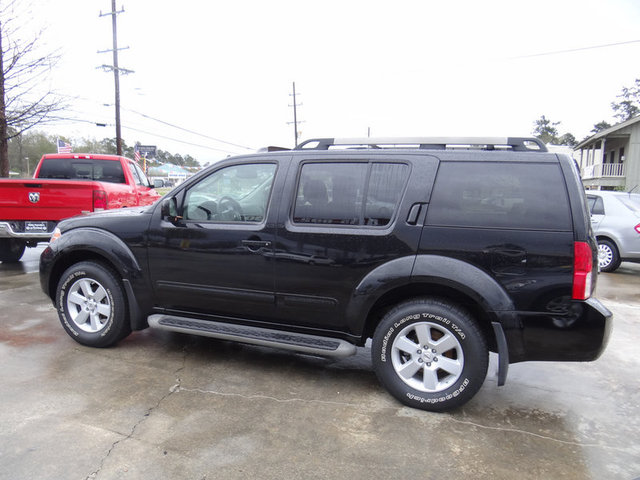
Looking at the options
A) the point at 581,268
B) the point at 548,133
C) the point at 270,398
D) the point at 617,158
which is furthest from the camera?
the point at 548,133

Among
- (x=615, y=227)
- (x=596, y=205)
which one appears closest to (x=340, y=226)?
(x=615, y=227)

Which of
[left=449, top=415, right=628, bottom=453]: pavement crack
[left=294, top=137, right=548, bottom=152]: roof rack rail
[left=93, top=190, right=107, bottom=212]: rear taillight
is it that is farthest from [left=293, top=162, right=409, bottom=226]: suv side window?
[left=93, top=190, right=107, bottom=212]: rear taillight

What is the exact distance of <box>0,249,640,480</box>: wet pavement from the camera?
263 centimetres

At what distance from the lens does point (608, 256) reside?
906 cm

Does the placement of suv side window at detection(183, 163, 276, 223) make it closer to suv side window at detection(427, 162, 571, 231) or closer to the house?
suv side window at detection(427, 162, 571, 231)

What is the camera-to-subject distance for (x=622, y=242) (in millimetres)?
8828

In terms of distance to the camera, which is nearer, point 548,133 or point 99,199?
point 99,199

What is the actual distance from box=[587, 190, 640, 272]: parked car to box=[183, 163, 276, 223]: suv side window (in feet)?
25.2

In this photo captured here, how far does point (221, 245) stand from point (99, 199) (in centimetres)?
397

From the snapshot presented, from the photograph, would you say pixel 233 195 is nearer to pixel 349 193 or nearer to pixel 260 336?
pixel 349 193

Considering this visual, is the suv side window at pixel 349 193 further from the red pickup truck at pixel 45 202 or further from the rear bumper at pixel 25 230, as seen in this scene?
the rear bumper at pixel 25 230

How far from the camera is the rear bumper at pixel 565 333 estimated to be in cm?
297

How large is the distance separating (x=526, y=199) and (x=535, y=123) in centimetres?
8298

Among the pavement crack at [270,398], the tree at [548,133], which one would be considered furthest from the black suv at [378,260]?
the tree at [548,133]
